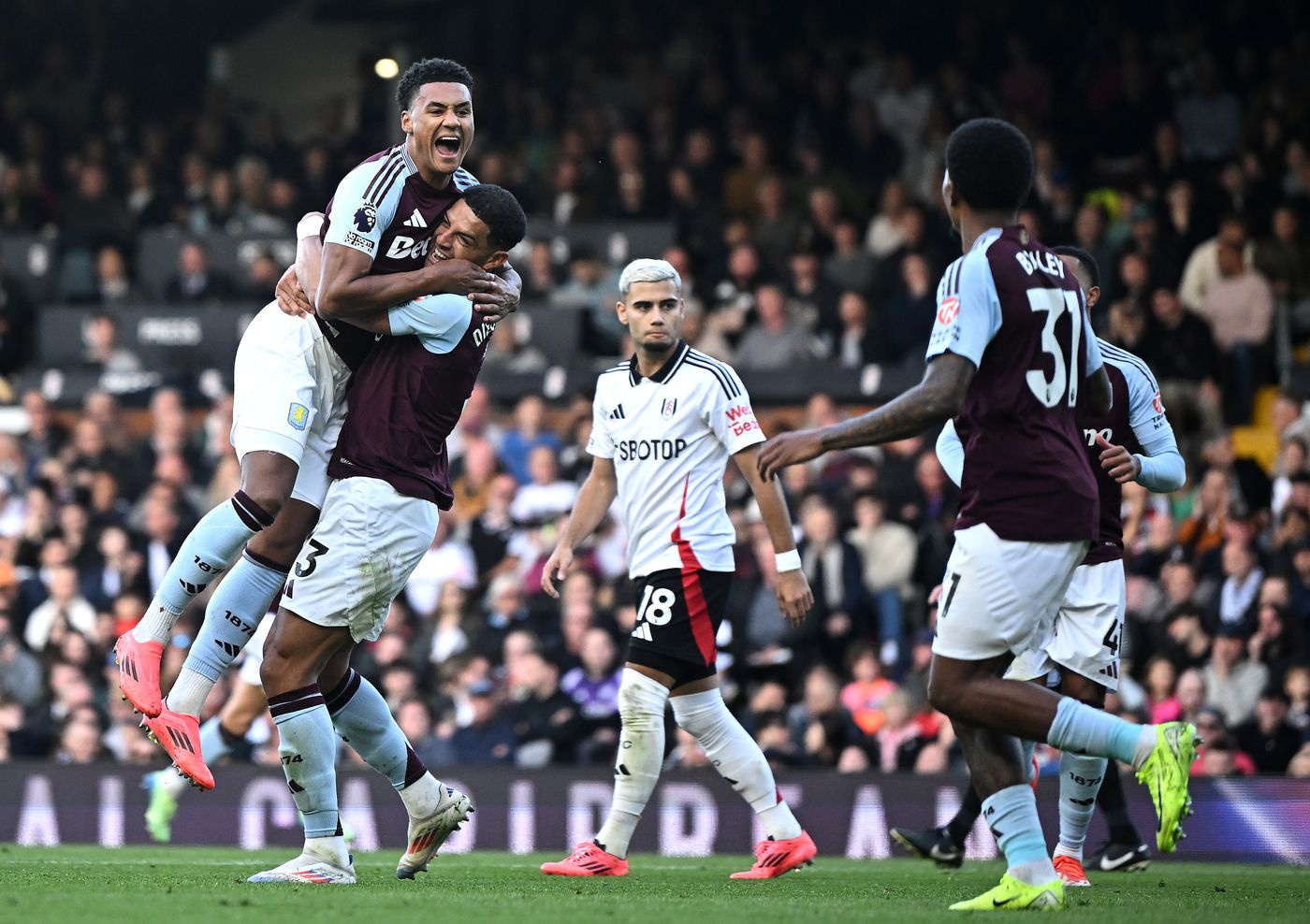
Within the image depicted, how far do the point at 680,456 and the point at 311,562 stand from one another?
6.35 ft

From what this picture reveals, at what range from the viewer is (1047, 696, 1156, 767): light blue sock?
568 centimetres

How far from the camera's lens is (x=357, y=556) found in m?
6.69

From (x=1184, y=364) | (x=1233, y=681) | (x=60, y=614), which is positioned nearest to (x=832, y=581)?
(x=1233, y=681)

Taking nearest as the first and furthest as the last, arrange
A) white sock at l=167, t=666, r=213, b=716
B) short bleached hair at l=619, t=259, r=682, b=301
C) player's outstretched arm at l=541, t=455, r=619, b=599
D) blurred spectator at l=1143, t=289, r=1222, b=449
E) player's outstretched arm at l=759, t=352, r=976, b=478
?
player's outstretched arm at l=759, t=352, r=976, b=478 → white sock at l=167, t=666, r=213, b=716 → short bleached hair at l=619, t=259, r=682, b=301 → player's outstretched arm at l=541, t=455, r=619, b=599 → blurred spectator at l=1143, t=289, r=1222, b=449

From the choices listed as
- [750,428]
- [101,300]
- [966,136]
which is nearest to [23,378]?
[101,300]

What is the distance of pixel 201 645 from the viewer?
22.2 ft

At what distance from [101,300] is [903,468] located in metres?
7.86

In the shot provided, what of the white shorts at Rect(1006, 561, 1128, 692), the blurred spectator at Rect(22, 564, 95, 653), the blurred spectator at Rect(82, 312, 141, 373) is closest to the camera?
the white shorts at Rect(1006, 561, 1128, 692)

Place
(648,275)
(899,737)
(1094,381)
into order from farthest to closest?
(899,737)
(648,275)
(1094,381)

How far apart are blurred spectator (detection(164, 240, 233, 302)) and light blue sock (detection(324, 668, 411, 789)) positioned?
9.66 m

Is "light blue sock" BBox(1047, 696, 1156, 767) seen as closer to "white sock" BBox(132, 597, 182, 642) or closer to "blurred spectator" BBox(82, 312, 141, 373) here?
"white sock" BBox(132, 597, 182, 642)

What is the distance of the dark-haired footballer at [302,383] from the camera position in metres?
6.67

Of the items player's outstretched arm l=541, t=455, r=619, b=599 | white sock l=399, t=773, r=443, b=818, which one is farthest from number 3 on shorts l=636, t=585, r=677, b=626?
white sock l=399, t=773, r=443, b=818

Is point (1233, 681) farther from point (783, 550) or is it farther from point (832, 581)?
point (783, 550)
